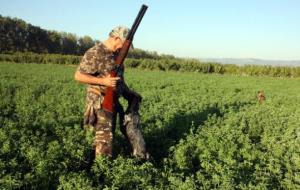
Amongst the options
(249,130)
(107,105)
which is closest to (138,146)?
(107,105)

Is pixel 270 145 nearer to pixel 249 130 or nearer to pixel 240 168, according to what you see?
pixel 249 130

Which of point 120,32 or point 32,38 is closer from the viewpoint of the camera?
point 120,32

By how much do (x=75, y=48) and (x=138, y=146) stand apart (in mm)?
99064


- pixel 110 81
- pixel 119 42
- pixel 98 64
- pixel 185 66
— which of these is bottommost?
pixel 185 66

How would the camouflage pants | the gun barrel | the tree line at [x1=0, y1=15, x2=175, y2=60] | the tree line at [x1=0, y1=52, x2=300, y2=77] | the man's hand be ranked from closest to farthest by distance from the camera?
1. the man's hand
2. the gun barrel
3. the camouflage pants
4. the tree line at [x1=0, y1=52, x2=300, y2=77]
5. the tree line at [x1=0, y1=15, x2=175, y2=60]

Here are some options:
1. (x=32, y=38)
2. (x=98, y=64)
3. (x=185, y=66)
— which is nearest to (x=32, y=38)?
(x=32, y=38)

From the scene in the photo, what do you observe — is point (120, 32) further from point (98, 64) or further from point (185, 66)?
point (185, 66)

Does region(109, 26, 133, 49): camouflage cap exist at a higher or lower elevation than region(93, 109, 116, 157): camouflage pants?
higher

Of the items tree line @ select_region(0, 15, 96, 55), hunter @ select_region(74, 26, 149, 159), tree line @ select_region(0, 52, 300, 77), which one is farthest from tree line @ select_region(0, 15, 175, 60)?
hunter @ select_region(74, 26, 149, 159)

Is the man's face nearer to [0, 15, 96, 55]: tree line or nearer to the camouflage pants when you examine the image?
the camouflage pants

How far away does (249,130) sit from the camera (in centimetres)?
1001

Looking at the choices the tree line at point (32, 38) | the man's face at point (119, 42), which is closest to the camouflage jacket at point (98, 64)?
the man's face at point (119, 42)

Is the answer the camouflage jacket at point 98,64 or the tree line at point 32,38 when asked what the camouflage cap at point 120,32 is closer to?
the camouflage jacket at point 98,64

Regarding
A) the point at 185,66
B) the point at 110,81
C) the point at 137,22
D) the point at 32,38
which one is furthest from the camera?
the point at 32,38
